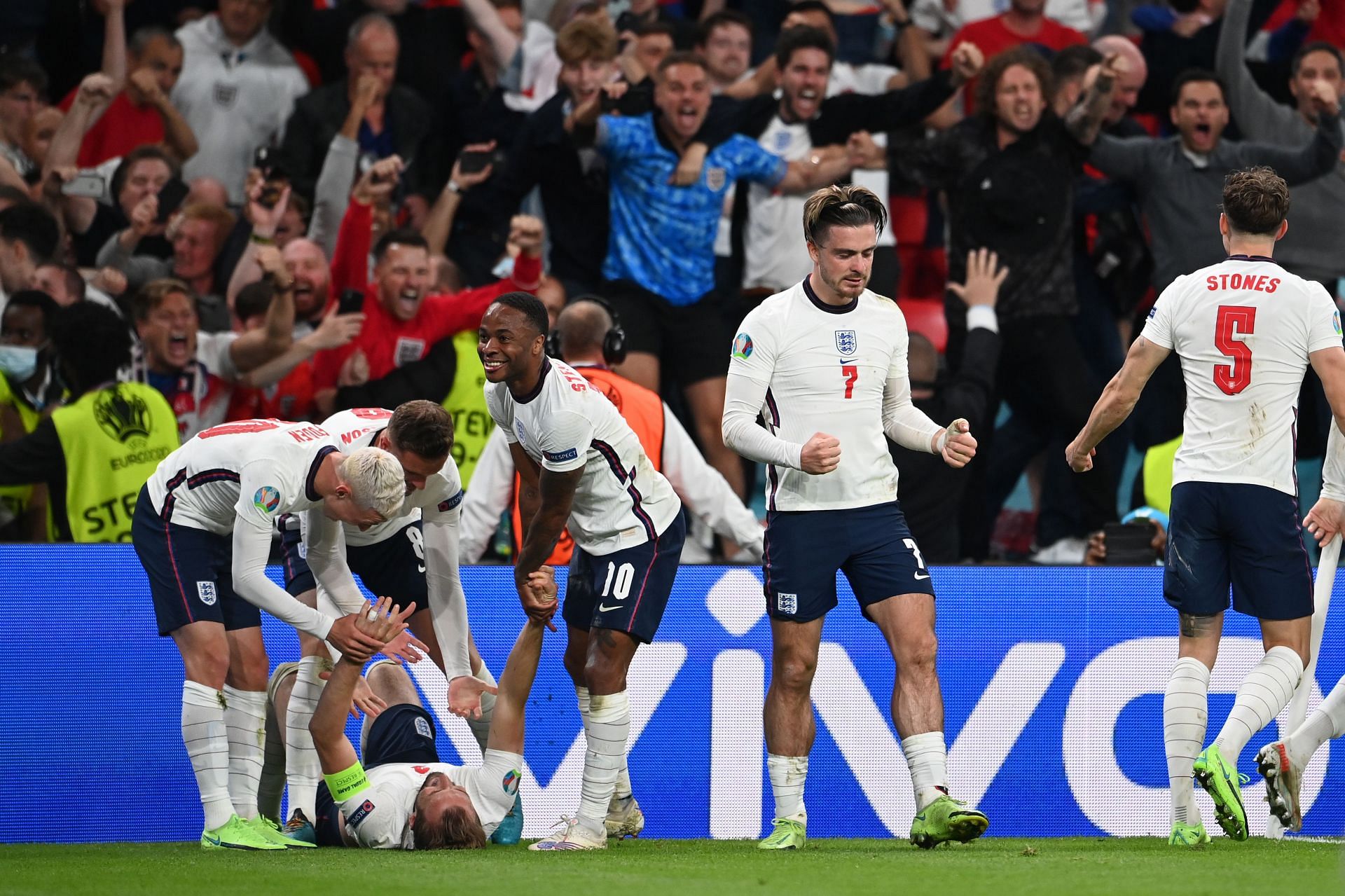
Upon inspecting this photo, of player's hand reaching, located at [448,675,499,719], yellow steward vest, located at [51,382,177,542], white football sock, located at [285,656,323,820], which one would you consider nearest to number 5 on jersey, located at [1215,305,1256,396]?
player's hand reaching, located at [448,675,499,719]

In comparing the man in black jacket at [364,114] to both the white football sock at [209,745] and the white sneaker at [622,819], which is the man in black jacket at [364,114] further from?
the white sneaker at [622,819]

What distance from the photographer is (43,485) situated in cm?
928

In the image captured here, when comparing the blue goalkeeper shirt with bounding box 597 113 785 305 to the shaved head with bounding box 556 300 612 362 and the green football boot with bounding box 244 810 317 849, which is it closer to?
the shaved head with bounding box 556 300 612 362

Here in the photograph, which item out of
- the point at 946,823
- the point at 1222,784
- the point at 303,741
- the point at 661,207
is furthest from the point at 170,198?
the point at 1222,784

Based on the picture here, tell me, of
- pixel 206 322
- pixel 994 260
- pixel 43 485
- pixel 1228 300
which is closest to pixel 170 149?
pixel 206 322

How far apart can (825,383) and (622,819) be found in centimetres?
213

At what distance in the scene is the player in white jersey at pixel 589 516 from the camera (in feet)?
21.8

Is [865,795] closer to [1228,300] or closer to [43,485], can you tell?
[1228,300]

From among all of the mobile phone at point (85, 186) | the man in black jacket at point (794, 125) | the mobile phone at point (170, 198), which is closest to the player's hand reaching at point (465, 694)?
the man in black jacket at point (794, 125)

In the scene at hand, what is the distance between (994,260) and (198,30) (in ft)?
19.1

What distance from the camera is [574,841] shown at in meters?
6.87

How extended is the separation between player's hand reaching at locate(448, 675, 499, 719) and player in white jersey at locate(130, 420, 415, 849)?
49cm

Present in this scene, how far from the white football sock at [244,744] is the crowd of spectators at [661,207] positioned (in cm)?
248

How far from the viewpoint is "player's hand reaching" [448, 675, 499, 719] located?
7.26 m
